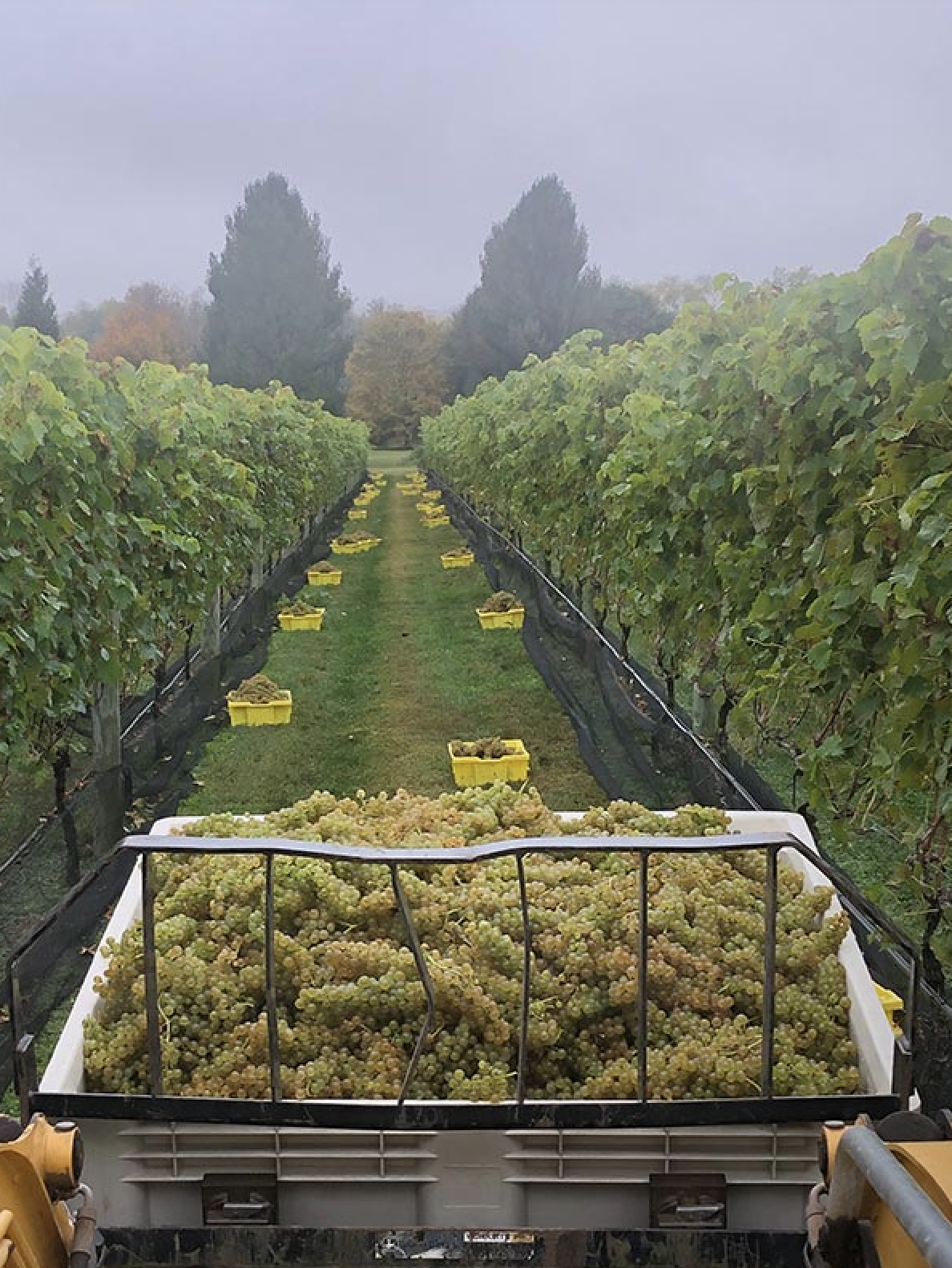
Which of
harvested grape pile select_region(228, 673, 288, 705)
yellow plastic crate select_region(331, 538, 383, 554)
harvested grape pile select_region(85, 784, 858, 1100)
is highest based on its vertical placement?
harvested grape pile select_region(85, 784, 858, 1100)

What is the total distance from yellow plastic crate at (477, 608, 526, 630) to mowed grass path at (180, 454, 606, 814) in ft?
0.50

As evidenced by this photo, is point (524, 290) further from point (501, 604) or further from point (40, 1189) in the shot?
point (40, 1189)

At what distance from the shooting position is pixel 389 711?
10.2 meters

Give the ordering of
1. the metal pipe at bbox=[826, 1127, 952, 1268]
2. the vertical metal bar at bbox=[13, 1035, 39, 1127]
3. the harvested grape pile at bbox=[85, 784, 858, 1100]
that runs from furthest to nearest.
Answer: the harvested grape pile at bbox=[85, 784, 858, 1100], the vertical metal bar at bbox=[13, 1035, 39, 1127], the metal pipe at bbox=[826, 1127, 952, 1268]

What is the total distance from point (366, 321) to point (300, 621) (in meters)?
62.6

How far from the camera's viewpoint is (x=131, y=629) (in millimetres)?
7203

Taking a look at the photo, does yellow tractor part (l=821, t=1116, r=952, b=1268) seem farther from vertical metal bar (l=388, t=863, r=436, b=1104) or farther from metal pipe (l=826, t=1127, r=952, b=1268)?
vertical metal bar (l=388, t=863, r=436, b=1104)

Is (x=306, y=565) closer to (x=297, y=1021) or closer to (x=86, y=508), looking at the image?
(x=86, y=508)

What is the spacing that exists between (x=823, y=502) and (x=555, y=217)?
70.9 meters

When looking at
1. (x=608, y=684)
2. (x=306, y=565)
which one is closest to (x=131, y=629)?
(x=608, y=684)

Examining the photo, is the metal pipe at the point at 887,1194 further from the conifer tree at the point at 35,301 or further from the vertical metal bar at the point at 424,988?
the conifer tree at the point at 35,301

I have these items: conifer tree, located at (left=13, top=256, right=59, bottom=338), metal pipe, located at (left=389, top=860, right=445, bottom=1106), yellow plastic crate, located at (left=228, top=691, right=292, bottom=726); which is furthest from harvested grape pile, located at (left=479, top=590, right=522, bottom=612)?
→ conifer tree, located at (left=13, top=256, right=59, bottom=338)

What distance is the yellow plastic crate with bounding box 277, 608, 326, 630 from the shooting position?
1395 centimetres

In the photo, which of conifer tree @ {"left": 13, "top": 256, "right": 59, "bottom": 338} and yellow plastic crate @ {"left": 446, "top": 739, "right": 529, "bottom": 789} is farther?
conifer tree @ {"left": 13, "top": 256, "right": 59, "bottom": 338}
